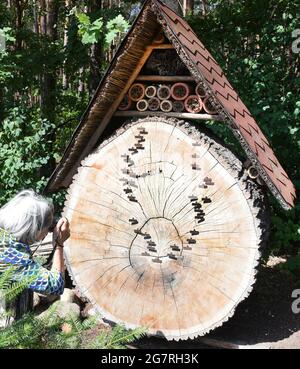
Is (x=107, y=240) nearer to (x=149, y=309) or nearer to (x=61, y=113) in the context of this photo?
(x=149, y=309)

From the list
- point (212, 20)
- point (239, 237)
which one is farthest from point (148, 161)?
point (212, 20)

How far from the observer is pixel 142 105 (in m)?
3.91

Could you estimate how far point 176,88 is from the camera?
380 cm

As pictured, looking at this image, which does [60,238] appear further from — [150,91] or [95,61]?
[95,61]

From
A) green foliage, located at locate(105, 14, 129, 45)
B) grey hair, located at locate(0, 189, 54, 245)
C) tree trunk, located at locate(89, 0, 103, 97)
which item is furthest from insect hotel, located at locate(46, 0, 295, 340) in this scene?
tree trunk, located at locate(89, 0, 103, 97)

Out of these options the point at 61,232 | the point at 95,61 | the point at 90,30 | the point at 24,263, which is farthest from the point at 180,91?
the point at 95,61

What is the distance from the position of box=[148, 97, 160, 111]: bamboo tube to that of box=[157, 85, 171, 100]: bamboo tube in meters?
0.04

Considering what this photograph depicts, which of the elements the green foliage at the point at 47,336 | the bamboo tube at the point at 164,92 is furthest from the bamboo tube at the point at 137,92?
the green foliage at the point at 47,336

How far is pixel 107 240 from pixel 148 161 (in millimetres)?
669

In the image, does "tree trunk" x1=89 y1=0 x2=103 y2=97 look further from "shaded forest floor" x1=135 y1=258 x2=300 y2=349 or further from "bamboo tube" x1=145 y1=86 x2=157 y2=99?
"shaded forest floor" x1=135 y1=258 x2=300 y2=349

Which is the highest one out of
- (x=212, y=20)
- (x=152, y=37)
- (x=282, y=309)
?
(x=212, y=20)

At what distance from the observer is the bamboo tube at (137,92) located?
12.8 ft

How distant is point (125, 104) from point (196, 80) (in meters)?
0.74

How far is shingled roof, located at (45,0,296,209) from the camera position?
3.34m
